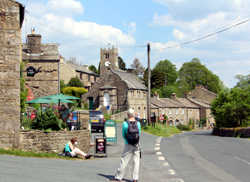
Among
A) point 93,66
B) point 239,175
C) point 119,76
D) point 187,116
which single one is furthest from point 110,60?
point 239,175

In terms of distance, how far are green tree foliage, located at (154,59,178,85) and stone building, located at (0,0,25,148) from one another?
9392cm

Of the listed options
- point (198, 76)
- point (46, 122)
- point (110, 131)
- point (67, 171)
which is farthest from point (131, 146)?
point (198, 76)

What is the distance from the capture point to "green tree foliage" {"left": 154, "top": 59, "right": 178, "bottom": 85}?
105812mm

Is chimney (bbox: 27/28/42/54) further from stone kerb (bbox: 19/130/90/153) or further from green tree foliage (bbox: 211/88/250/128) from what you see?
stone kerb (bbox: 19/130/90/153)

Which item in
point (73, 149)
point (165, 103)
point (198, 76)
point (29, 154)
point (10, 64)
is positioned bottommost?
point (29, 154)

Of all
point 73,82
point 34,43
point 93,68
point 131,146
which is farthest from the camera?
point 93,68

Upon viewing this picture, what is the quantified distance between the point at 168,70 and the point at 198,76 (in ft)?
34.4

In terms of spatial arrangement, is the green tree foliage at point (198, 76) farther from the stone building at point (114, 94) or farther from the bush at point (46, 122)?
the bush at point (46, 122)

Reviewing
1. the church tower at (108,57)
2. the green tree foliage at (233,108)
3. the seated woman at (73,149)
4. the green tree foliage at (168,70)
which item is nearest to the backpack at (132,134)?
the seated woman at (73,149)

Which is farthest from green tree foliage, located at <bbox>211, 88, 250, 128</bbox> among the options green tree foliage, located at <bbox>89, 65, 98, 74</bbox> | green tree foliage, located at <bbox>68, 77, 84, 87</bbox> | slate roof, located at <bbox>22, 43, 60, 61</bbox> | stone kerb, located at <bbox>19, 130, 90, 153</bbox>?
green tree foliage, located at <bbox>89, 65, 98, 74</bbox>

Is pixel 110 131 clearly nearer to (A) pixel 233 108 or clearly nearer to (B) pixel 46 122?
(B) pixel 46 122

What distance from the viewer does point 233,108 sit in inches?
1582

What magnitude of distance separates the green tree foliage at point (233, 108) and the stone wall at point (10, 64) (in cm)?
3299

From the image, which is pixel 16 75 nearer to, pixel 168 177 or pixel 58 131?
pixel 58 131
